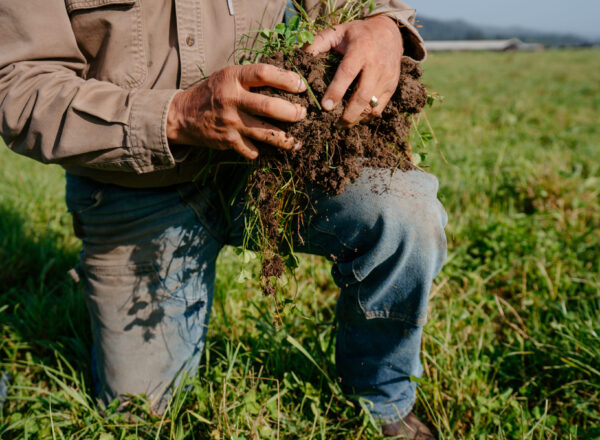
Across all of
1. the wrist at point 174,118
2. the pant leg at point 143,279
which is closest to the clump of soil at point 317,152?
the wrist at point 174,118

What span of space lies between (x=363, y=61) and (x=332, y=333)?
1.34 metres

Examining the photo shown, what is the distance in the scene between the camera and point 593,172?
408 cm

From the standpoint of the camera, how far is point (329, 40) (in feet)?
5.09

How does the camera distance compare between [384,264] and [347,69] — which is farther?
[384,264]

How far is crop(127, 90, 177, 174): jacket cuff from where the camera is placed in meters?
1.44

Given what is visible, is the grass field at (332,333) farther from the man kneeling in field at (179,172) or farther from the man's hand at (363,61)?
the man's hand at (363,61)

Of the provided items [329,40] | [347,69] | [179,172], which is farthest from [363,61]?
[179,172]

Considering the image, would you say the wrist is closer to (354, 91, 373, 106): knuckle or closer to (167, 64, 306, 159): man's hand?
(167, 64, 306, 159): man's hand

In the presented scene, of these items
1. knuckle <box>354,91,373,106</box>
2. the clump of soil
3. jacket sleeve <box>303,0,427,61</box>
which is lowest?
the clump of soil

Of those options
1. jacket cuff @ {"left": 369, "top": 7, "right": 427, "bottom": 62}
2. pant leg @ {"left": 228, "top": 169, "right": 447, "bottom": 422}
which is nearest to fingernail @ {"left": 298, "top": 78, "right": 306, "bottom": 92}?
pant leg @ {"left": 228, "top": 169, "right": 447, "bottom": 422}

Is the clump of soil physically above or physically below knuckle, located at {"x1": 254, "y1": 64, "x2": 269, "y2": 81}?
below

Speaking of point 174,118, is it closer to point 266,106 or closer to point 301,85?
point 266,106

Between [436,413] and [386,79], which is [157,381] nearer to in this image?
[436,413]

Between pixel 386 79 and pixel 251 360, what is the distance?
4.93 feet
